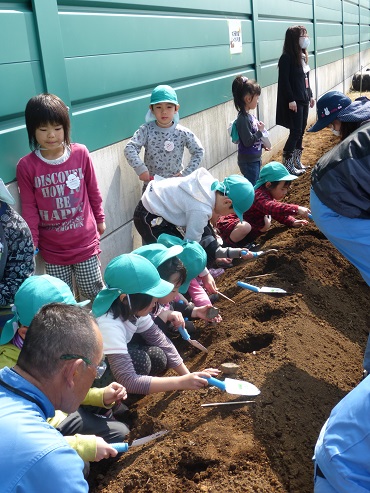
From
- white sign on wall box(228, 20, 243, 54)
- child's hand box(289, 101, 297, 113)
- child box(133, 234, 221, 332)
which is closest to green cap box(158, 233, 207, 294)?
child box(133, 234, 221, 332)

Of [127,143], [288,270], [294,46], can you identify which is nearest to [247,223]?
[288,270]

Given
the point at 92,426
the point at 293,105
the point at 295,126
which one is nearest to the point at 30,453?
the point at 92,426

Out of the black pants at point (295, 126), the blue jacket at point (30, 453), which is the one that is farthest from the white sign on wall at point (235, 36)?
the blue jacket at point (30, 453)

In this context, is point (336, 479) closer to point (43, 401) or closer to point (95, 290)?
point (43, 401)

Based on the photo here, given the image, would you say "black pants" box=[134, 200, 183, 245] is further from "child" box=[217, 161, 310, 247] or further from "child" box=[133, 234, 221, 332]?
"child" box=[217, 161, 310, 247]

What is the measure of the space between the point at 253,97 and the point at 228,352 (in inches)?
149

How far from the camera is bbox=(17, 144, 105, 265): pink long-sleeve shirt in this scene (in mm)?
3807

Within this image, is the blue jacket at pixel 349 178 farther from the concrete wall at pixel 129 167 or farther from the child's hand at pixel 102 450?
the concrete wall at pixel 129 167

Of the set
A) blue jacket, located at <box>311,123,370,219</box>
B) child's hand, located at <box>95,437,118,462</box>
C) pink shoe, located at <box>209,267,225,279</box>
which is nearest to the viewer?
child's hand, located at <box>95,437,118,462</box>

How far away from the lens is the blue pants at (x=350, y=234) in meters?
3.17

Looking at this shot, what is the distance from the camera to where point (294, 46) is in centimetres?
798

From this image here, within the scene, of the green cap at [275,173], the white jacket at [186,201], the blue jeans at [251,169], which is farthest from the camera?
the blue jeans at [251,169]

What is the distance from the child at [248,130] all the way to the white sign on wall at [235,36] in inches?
72.1

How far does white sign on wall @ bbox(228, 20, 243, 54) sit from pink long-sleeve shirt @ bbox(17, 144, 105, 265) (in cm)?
496
